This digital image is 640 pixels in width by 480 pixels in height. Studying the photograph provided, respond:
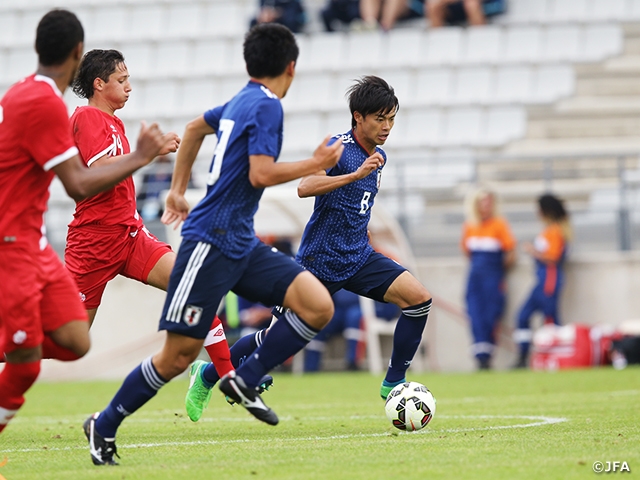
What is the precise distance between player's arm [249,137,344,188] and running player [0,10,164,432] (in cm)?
50

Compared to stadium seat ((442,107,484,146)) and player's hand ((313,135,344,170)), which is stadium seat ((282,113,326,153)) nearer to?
stadium seat ((442,107,484,146))

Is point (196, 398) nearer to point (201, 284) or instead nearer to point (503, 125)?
point (201, 284)

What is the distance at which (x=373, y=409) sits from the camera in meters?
9.18

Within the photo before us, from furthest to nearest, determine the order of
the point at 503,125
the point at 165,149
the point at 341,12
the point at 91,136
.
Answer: the point at 341,12 → the point at 503,125 → the point at 91,136 → the point at 165,149

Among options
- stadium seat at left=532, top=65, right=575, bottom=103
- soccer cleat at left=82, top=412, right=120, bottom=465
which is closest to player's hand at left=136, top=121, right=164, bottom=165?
soccer cleat at left=82, top=412, right=120, bottom=465

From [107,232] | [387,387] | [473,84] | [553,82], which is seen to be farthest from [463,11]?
[107,232]

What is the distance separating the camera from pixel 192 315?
5.47 meters

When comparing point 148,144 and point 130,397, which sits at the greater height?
point 148,144

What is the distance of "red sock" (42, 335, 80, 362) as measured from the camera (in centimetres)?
559

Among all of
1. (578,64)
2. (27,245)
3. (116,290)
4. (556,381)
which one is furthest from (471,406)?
(578,64)

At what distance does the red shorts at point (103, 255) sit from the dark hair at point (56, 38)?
7.52 ft

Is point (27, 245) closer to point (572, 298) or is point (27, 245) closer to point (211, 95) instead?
point (572, 298)

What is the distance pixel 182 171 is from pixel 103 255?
65.0 inches

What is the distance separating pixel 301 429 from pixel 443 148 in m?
11.3
